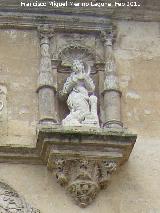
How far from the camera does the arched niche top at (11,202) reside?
762 centimetres

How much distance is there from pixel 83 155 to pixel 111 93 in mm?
913

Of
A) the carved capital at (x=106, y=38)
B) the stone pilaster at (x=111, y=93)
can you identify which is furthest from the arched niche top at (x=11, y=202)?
the carved capital at (x=106, y=38)

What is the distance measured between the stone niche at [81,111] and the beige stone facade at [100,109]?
4 cm

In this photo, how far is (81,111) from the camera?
316 inches

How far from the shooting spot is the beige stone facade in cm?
782

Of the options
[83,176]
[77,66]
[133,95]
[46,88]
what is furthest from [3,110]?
[133,95]

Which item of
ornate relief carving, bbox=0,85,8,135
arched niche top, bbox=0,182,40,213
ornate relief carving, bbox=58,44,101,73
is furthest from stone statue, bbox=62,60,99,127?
arched niche top, bbox=0,182,40,213

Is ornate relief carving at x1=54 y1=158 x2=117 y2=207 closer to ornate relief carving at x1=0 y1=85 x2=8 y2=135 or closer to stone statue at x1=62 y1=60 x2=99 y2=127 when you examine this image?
stone statue at x1=62 y1=60 x2=99 y2=127

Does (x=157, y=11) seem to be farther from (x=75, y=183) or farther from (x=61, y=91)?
(x=75, y=183)

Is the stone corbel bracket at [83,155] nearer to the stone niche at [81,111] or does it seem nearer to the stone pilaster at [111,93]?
the stone niche at [81,111]

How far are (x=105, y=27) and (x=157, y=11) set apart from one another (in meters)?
0.66

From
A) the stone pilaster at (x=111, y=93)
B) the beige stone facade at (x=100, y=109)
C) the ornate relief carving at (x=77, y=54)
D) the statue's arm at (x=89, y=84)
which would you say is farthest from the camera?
the ornate relief carving at (x=77, y=54)

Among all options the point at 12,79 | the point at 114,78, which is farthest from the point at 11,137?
the point at 114,78

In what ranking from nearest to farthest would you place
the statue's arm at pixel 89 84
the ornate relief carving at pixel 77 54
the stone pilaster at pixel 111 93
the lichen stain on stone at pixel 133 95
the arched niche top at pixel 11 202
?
the arched niche top at pixel 11 202, the stone pilaster at pixel 111 93, the statue's arm at pixel 89 84, the lichen stain on stone at pixel 133 95, the ornate relief carving at pixel 77 54
